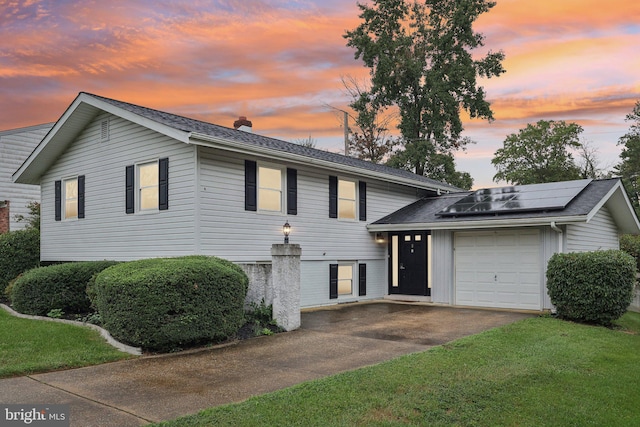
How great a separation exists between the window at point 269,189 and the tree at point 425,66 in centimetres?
1861

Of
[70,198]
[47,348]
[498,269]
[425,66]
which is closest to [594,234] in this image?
[498,269]

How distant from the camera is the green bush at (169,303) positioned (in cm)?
789

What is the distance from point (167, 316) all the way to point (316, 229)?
6.73 m

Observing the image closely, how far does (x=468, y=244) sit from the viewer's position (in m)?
14.4

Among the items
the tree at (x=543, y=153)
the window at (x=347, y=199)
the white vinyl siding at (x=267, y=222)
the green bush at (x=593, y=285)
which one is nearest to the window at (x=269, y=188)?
the white vinyl siding at (x=267, y=222)

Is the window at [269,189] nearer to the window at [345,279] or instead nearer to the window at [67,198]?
the window at [345,279]

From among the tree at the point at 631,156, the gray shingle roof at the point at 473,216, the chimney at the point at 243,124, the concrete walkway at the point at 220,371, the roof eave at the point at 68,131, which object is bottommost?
the concrete walkway at the point at 220,371

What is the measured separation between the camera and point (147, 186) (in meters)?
12.5

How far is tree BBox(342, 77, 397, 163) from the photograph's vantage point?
32500mm

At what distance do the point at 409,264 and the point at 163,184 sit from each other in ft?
27.1

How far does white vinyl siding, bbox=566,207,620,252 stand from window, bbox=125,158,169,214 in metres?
10.5

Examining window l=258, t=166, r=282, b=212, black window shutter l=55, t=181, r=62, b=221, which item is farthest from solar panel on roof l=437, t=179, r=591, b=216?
black window shutter l=55, t=181, r=62, b=221

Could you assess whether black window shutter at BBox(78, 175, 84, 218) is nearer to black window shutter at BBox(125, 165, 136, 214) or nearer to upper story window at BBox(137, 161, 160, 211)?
black window shutter at BBox(125, 165, 136, 214)

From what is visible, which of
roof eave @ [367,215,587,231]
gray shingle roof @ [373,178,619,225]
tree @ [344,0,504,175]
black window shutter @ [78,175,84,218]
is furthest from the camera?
tree @ [344,0,504,175]
